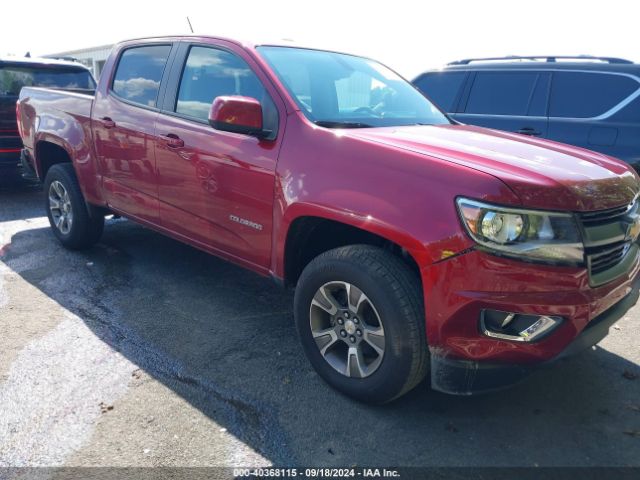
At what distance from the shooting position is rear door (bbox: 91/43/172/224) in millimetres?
3977

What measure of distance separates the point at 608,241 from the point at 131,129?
3258 millimetres

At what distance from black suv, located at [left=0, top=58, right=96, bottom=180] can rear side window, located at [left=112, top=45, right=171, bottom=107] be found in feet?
9.86

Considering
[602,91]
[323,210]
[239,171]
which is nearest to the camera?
[323,210]

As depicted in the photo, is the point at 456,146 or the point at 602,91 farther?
the point at 602,91

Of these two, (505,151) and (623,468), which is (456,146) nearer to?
(505,151)

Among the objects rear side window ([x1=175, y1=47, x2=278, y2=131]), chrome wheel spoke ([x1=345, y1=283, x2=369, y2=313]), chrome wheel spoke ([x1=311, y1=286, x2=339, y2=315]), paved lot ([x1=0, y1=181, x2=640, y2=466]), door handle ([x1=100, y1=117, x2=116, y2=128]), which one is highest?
rear side window ([x1=175, y1=47, x2=278, y2=131])

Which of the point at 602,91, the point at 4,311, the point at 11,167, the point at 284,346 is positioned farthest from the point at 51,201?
the point at 602,91

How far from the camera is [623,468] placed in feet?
8.00

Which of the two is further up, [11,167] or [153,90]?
[153,90]

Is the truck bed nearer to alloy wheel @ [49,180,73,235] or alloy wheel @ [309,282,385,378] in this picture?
alloy wheel @ [49,180,73,235]

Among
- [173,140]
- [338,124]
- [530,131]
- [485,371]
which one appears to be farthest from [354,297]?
[530,131]

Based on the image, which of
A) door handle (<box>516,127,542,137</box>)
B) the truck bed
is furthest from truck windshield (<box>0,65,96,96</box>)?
door handle (<box>516,127,542,137</box>)

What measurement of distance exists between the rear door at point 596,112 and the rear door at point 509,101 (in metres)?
0.12

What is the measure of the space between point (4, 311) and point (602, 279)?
384cm
